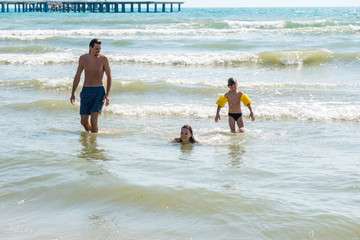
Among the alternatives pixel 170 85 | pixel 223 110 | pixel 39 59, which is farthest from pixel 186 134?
pixel 39 59

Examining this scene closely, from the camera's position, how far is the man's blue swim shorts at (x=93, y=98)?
786 cm

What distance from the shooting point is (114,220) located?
4.68 metres

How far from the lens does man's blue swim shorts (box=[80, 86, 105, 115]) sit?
7.86 metres

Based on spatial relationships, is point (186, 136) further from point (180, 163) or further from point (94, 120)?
point (94, 120)

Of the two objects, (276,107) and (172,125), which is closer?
(172,125)

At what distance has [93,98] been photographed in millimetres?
7910

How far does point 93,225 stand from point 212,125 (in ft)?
16.7

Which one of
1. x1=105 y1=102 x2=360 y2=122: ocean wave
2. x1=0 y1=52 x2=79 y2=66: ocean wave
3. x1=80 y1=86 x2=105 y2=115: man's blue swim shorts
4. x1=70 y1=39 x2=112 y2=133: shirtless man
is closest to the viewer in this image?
x1=70 y1=39 x2=112 y2=133: shirtless man

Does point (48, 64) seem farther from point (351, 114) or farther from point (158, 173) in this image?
point (158, 173)

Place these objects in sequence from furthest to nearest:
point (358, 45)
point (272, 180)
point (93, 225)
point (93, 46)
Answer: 1. point (358, 45)
2. point (93, 46)
3. point (272, 180)
4. point (93, 225)

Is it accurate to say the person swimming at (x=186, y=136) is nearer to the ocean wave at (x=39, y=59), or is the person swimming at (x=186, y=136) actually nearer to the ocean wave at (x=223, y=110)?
the ocean wave at (x=223, y=110)

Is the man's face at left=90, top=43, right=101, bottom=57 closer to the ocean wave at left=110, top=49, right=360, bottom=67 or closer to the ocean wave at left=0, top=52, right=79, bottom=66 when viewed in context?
Answer: the ocean wave at left=110, top=49, right=360, bottom=67

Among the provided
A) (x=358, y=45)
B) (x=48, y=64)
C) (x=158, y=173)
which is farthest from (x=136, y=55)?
(x=158, y=173)

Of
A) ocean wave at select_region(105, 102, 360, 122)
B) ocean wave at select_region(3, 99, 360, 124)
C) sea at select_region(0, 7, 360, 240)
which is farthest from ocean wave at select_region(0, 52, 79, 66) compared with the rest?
ocean wave at select_region(105, 102, 360, 122)
